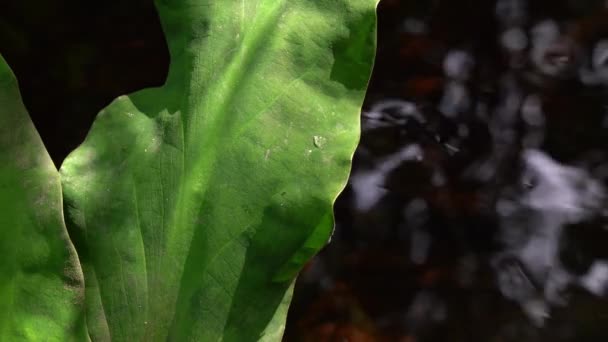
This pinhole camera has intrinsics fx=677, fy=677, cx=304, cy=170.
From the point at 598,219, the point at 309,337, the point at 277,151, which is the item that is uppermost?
the point at 277,151

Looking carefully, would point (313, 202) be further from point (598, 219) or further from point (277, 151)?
point (598, 219)

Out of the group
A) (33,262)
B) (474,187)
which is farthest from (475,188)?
(33,262)

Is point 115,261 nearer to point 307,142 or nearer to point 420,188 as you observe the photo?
point 307,142

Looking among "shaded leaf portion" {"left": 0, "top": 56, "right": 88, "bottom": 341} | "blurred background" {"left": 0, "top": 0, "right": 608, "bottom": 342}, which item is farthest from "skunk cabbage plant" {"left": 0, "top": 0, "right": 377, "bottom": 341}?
"blurred background" {"left": 0, "top": 0, "right": 608, "bottom": 342}

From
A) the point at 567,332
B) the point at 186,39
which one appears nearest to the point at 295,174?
the point at 186,39

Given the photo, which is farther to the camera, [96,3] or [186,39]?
[96,3]

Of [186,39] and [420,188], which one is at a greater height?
[186,39]

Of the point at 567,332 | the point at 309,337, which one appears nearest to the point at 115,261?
the point at 309,337

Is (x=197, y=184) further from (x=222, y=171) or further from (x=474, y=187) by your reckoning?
(x=474, y=187)
